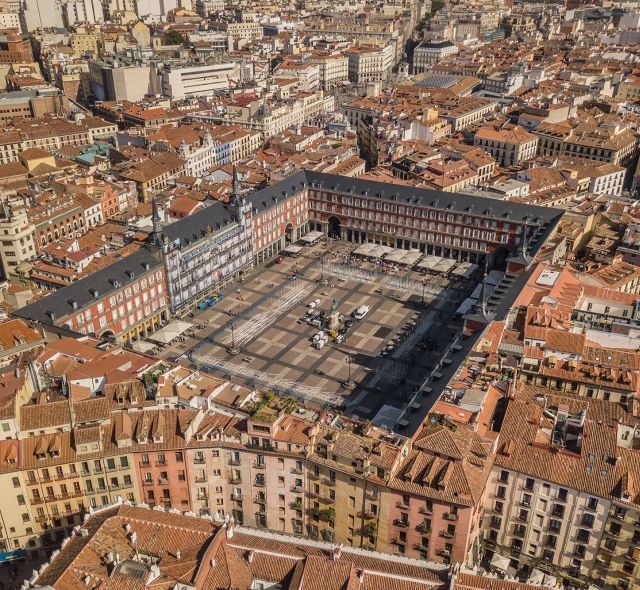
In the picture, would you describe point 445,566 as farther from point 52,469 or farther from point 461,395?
point 52,469

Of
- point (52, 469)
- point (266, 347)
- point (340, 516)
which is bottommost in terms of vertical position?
point (266, 347)

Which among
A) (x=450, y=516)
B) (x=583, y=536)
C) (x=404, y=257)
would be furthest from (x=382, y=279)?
(x=450, y=516)

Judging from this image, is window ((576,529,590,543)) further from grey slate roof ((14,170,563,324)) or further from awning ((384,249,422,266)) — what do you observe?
awning ((384,249,422,266))

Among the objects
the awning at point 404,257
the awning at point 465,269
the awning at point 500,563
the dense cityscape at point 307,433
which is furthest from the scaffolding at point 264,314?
the awning at point 500,563

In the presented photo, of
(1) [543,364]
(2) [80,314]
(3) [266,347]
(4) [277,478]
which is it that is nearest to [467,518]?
(4) [277,478]

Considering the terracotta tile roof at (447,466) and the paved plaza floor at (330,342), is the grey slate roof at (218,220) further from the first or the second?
the terracotta tile roof at (447,466)

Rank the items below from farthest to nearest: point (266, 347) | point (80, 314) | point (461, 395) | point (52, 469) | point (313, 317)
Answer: point (313, 317)
point (266, 347)
point (80, 314)
point (461, 395)
point (52, 469)

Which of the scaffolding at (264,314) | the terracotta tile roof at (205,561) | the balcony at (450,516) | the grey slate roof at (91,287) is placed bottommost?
the scaffolding at (264,314)
